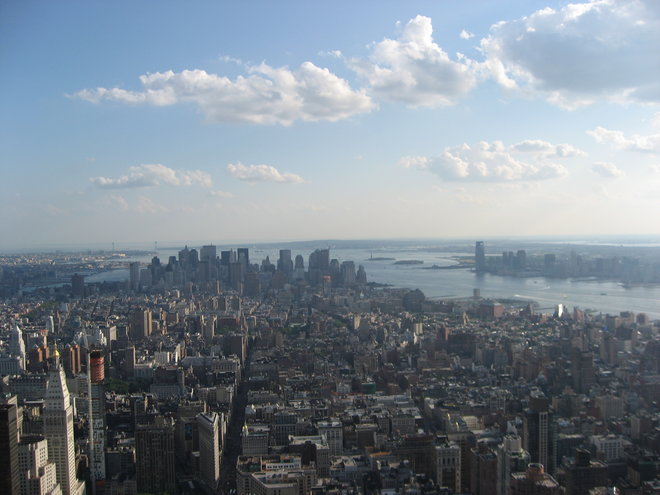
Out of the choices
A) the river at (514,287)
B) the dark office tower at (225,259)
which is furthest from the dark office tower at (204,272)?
the river at (514,287)

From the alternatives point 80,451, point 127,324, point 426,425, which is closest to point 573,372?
point 426,425

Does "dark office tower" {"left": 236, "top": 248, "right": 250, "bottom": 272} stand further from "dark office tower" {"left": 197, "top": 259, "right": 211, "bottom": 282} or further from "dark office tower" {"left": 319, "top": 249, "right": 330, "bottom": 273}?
"dark office tower" {"left": 319, "top": 249, "right": 330, "bottom": 273}

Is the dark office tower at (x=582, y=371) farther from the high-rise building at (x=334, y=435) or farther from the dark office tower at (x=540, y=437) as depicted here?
the high-rise building at (x=334, y=435)

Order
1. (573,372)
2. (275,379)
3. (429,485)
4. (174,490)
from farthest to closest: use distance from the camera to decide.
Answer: (275,379), (573,372), (174,490), (429,485)

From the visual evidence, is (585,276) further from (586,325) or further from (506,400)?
(506,400)

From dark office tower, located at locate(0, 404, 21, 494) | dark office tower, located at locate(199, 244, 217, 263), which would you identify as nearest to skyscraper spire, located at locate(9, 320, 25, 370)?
dark office tower, located at locate(0, 404, 21, 494)

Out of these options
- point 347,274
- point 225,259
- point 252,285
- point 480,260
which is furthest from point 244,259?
point 480,260
